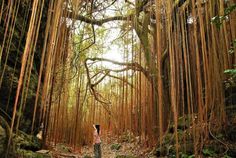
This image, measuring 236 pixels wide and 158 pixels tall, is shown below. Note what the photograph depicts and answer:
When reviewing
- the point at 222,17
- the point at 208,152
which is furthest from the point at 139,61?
the point at 222,17

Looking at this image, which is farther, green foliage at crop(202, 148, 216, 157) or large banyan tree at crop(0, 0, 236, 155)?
green foliage at crop(202, 148, 216, 157)

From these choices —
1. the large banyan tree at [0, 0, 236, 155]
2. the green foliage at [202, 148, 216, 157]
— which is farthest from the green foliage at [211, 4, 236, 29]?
the green foliage at [202, 148, 216, 157]

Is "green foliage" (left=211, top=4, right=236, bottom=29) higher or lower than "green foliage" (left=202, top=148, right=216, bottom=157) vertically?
higher

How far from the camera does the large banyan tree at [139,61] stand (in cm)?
209

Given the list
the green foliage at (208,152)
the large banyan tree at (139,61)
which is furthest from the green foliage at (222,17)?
the green foliage at (208,152)

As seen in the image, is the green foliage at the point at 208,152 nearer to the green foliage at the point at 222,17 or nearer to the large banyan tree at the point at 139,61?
the large banyan tree at the point at 139,61

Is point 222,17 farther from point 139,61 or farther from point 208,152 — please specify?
point 139,61

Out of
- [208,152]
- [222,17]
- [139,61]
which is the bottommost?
[208,152]

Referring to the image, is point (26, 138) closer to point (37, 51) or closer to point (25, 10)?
point (37, 51)

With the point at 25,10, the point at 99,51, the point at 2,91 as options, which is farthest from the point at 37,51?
the point at 99,51

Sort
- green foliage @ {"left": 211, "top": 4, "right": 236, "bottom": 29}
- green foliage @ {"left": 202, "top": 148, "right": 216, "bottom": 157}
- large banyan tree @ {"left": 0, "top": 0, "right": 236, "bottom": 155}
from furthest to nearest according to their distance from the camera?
green foliage @ {"left": 202, "top": 148, "right": 216, "bottom": 157}
large banyan tree @ {"left": 0, "top": 0, "right": 236, "bottom": 155}
green foliage @ {"left": 211, "top": 4, "right": 236, "bottom": 29}

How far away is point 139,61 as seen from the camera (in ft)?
13.3

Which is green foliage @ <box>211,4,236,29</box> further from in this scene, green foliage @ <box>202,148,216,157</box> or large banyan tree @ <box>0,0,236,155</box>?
green foliage @ <box>202,148,216,157</box>

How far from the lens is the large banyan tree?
2.09 metres
